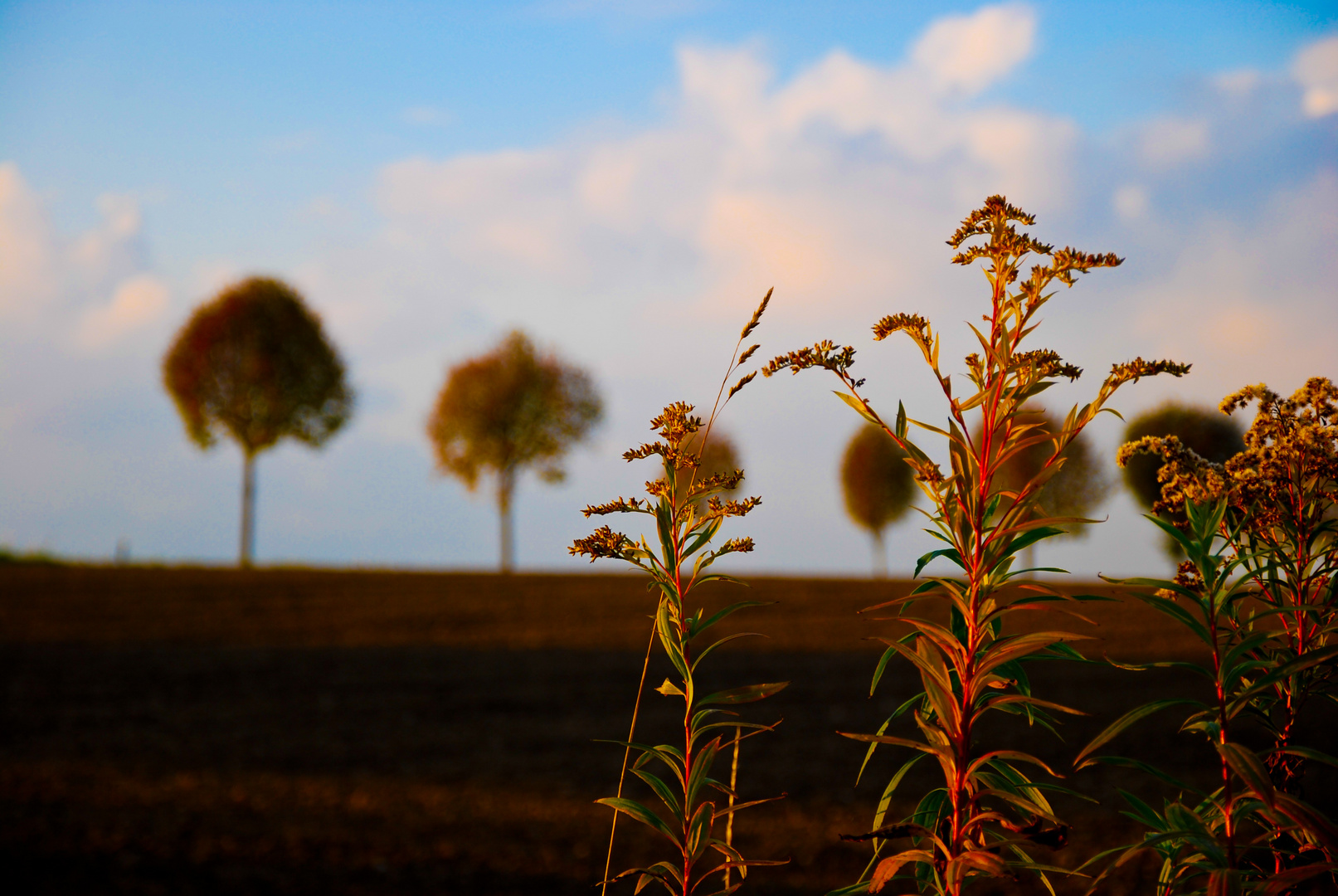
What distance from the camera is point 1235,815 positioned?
1.08 meters

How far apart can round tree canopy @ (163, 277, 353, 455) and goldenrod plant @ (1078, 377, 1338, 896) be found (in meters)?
35.5

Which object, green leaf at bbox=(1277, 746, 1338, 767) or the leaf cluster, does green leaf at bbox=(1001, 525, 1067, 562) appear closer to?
the leaf cluster

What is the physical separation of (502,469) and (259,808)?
98.7ft

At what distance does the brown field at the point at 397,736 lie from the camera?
709 centimetres

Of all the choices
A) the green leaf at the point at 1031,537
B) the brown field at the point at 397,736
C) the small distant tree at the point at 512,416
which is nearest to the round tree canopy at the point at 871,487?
the small distant tree at the point at 512,416

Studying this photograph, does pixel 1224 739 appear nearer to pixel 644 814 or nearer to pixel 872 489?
pixel 644 814

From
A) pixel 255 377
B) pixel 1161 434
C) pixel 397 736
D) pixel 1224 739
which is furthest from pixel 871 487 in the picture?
pixel 1224 739

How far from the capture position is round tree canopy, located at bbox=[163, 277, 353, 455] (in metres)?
33.4

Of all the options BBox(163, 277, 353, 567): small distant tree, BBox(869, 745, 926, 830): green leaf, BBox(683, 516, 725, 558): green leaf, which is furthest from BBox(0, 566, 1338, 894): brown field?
BBox(163, 277, 353, 567): small distant tree

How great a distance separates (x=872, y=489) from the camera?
43969 millimetres

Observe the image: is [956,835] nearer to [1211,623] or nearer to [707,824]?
[707,824]

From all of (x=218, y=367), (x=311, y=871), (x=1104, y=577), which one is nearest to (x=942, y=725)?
(x=1104, y=577)

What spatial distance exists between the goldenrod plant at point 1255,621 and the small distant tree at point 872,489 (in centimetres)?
3850

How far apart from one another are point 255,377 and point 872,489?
28404 millimetres
